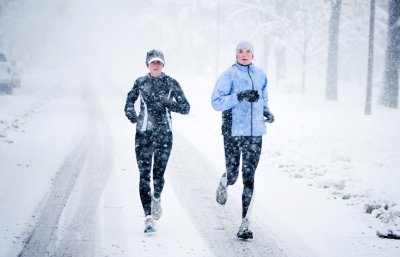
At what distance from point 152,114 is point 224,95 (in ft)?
3.14

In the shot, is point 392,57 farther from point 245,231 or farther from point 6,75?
point 6,75

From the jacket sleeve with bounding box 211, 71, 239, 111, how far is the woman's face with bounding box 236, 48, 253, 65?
0.77 ft

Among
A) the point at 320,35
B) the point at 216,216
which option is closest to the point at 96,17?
the point at 320,35

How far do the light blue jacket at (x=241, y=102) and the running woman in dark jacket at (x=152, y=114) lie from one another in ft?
1.77

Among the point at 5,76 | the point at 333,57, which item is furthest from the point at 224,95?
the point at 5,76

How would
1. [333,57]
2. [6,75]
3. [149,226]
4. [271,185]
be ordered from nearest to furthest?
1. [149,226]
2. [271,185]
3. [6,75]
4. [333,57]

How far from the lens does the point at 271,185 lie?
8289mm

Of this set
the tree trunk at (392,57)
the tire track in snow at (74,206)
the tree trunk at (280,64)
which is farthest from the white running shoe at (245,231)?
the tree trunk at (280,64)

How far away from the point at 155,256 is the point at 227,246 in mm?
925

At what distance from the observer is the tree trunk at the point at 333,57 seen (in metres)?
24.4

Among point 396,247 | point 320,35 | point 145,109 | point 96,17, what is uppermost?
point 96,17

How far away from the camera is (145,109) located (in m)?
5.35

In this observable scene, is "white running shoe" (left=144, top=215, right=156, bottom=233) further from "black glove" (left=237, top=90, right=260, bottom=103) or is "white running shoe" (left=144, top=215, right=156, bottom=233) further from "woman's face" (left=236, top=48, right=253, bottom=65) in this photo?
"woman's face" (left=236, top=48, right=253, bottom=65)

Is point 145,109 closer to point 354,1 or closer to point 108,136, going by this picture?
point 108,136
